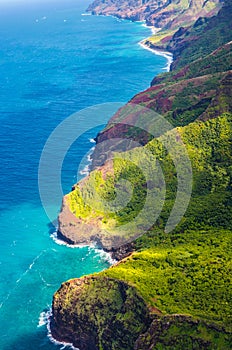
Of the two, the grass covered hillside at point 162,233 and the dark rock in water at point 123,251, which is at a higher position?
the grass covered hillside at point 162,233

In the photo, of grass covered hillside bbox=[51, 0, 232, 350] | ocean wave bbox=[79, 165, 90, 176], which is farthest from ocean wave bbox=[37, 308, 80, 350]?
ocean wave bbox=[79, 165, 90, 176]

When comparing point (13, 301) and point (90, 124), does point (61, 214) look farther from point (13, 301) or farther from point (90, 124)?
point (90, 124)

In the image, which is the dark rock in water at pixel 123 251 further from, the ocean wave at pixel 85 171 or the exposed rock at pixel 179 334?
the ocean wave at pixel 85 171

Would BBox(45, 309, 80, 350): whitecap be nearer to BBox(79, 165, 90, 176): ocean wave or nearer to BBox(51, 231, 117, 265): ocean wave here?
BBox(51, 231, 117, 265): ocean wave

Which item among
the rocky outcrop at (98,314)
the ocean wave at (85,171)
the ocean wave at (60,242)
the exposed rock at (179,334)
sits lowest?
the ocean wave at (60,242)

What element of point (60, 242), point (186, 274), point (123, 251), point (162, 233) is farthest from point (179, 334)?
point (60, 242)

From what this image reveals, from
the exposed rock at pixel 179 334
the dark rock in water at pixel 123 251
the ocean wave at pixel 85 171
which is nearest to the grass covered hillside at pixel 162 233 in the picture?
the exposed rock at pixel 179 334
